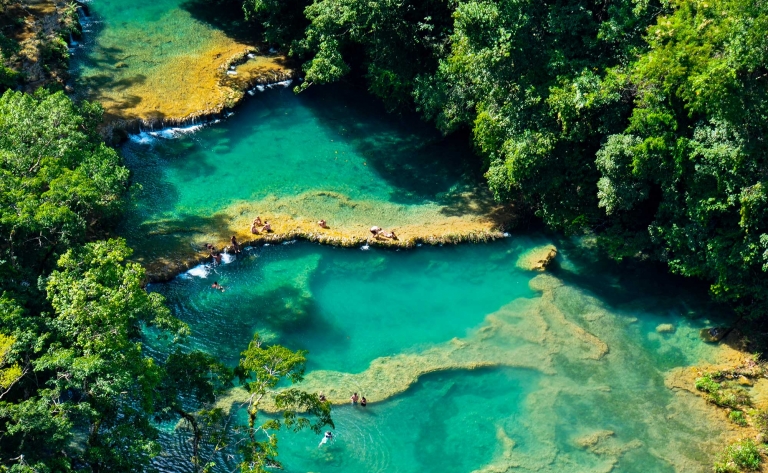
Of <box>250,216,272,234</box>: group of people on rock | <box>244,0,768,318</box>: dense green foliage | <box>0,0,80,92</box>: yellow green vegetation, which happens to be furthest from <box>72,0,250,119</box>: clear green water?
<box>244,0,768,318</box>: dense green foliage

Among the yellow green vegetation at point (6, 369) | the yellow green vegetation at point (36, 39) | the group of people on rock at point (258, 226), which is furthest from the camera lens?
the yellow green vegetation at point (36, 39)

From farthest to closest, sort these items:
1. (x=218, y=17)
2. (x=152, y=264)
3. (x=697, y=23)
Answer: (x=218, y=17), (x=152, y=264), (x=697, y=23)

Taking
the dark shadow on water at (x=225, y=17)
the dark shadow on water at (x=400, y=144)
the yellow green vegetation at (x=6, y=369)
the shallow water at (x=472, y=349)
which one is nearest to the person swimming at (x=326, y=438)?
the shallow water at (x=472, y=349)

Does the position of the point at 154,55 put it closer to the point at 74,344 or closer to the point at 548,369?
the point at 74,344

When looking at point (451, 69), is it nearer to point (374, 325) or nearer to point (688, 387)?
point (374, 325)

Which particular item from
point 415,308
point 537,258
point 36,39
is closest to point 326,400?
point 415,308

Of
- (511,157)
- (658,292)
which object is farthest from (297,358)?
(658,292)

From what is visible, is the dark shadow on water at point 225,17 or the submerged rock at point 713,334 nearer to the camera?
the submerged rock at point 713,334

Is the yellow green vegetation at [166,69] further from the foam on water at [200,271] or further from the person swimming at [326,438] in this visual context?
the person swimming at [326,438]
